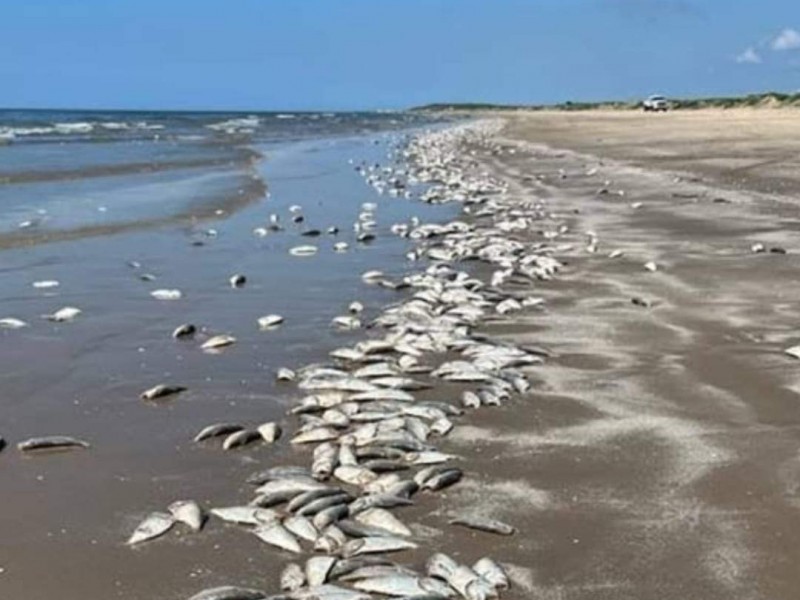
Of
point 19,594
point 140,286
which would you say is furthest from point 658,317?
point 19,594

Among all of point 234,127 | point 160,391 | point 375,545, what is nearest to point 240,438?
point 160,391

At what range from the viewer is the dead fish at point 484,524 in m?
5.13

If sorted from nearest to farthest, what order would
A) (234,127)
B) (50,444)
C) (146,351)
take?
(50,444) → (146,351) → (234,127)

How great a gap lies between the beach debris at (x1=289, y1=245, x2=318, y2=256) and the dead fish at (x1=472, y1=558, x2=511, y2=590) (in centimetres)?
1000

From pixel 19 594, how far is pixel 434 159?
33.1m

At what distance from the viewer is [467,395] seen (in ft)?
24.0

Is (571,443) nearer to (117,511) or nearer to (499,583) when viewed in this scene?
(499,583)

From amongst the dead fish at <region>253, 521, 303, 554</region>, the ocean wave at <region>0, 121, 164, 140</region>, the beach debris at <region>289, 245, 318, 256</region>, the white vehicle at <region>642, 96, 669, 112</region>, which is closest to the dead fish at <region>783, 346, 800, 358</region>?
the dead fish at <region>253, 521, 303, 554</region>

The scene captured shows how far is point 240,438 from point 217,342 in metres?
2.59

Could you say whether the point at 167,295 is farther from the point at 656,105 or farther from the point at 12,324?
the point at 656,105

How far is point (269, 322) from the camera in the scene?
31.9 feet

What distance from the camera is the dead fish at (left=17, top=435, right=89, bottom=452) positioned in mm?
6305

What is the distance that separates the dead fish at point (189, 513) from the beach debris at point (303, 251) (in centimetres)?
916

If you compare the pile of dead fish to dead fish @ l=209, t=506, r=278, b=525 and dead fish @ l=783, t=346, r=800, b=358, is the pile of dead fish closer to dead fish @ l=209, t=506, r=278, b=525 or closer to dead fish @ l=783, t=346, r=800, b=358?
dead fish @ l=209, t=506, r=278, b=525
